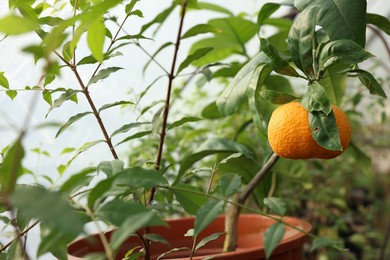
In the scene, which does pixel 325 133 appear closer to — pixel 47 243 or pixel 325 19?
pixel 325 19

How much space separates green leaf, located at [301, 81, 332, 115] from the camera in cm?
52

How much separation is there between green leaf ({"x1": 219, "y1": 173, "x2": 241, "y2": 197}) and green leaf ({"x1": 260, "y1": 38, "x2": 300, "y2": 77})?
165mm

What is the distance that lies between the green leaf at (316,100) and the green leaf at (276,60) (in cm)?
6

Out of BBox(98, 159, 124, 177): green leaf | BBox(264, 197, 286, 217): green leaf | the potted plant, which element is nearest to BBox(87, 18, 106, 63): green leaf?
the potted plant

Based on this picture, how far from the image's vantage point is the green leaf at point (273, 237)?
1.47 feet

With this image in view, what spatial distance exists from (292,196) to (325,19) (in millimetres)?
1042

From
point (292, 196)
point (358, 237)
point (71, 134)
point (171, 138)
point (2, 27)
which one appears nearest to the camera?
point (2, 27)

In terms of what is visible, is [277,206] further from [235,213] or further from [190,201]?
[235,213]

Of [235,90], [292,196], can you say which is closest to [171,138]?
[292,196]

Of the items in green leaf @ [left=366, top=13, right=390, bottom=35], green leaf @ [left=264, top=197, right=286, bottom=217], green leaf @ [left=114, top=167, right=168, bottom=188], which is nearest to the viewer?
green leaf @ [left=114, top=167, right=168, bottom=188]

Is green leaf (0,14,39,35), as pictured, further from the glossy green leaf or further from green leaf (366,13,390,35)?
green leaf (366,13,390,35)

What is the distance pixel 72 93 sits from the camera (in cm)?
57

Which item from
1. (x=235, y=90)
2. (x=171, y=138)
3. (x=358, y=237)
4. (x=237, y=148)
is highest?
(x=235, y=90)

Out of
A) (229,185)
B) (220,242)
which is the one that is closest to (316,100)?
(229,185)
